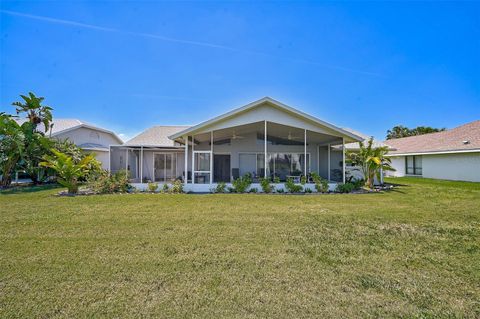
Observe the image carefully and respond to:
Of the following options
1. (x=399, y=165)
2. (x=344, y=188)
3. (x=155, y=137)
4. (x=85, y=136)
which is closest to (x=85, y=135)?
(x=85, y=136)

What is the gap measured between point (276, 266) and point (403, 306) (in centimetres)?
177

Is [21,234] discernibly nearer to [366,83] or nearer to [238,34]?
[238,34]

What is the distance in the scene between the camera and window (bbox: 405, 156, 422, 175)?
23.4 metres

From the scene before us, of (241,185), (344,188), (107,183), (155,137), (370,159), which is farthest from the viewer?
(155,137)

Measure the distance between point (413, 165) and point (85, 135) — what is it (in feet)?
114

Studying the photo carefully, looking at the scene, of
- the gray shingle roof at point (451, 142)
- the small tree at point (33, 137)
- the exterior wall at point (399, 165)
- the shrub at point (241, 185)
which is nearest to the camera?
the shrub at point (241, 185)

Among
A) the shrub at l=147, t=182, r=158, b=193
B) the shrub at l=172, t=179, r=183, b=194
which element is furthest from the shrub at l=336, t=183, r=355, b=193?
the shrub at l=147, t=182, r=158, b=193

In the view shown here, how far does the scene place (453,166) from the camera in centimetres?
1953

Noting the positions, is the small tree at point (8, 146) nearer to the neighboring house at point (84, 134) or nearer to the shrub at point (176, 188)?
the neighboring house at point (84, 134)

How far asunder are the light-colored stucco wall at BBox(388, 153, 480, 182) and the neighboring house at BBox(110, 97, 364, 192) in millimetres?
10344

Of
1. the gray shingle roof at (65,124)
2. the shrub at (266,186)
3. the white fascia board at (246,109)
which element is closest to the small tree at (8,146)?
the gray shingle roof at (65,124)

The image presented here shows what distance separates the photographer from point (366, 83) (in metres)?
18.9

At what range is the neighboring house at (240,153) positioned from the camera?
14.7 metres

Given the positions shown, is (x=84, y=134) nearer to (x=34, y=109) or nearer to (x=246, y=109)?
(x=34, y=109)
